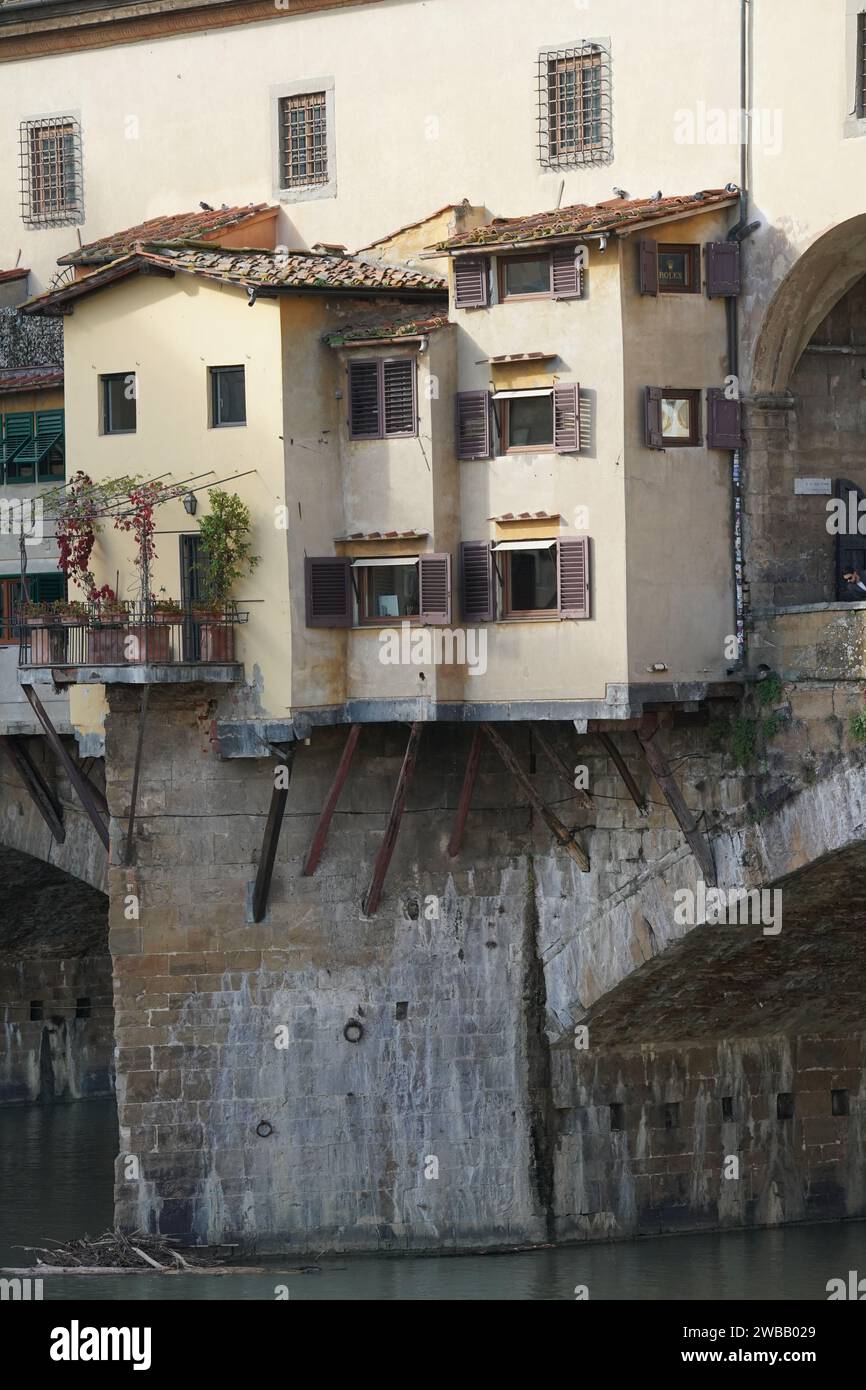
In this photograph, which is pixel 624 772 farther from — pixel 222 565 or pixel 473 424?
pixel 222 565

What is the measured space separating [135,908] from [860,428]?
34.1 ft

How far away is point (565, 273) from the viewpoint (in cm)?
3544

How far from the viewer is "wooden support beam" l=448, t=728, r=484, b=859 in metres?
37.2

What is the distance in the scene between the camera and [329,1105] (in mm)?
37500

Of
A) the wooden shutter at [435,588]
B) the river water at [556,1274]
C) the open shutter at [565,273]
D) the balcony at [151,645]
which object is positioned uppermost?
the open shutter at [565,273]

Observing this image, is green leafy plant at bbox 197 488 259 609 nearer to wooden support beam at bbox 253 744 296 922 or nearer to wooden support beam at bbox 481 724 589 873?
wooden support beam at bbox 253 744 296 922

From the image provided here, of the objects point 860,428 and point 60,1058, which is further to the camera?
point 60,1058

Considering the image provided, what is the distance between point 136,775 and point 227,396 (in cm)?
462

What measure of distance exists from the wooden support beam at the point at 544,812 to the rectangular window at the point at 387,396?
3.67 m

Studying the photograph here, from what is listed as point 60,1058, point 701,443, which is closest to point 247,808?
point 701,443

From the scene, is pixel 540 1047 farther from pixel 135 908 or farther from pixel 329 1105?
pixel 135 908

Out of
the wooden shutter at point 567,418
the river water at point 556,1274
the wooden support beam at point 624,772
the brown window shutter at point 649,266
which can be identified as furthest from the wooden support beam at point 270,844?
the brown window shutter at point 649,266

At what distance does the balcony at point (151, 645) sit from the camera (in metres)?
36.3

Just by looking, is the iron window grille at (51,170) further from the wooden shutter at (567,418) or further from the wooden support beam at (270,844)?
the wooden shutter at (567,418)
